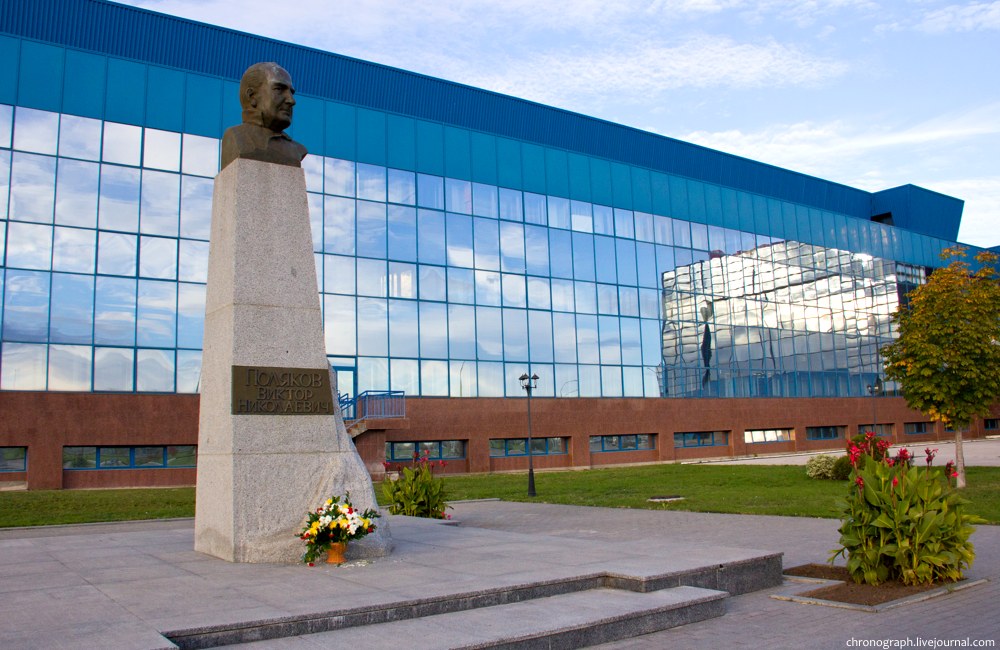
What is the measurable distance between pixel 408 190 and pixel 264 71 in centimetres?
2804

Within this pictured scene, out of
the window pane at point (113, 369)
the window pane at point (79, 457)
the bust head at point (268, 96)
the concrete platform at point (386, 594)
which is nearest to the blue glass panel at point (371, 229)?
the window pane at point (113, 369)

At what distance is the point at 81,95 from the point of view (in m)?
31.8

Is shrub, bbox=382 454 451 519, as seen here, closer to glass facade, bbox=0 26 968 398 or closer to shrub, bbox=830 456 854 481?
shrub, bbox=830 456 854 481

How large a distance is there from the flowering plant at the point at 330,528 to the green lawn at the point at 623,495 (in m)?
9.22

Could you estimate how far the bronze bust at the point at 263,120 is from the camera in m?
11.1

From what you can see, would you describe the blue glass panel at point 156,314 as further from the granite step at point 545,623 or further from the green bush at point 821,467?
the granite step at point 545,623

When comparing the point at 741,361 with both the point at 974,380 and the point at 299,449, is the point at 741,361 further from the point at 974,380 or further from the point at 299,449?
the point at 299,449

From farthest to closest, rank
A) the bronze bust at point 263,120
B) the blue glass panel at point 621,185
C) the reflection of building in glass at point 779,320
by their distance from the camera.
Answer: the reflection of building in glass at point 779,320
the blue glass panel at point 621,185
the bronze bust at point 263,120

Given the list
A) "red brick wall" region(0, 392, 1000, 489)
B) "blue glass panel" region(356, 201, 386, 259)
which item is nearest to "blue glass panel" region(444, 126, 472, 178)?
"blue glass panel" region(356, 201, 386, 259)

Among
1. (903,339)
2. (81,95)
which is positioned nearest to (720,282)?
(903,339)

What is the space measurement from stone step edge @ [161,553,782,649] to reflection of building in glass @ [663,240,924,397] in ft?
127

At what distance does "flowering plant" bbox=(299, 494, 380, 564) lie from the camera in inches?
371

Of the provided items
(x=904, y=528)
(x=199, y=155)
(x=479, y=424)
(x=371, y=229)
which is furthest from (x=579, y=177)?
(x=904, y=528)

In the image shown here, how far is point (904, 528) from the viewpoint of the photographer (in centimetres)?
925
